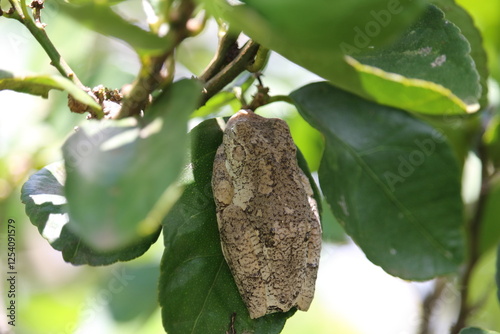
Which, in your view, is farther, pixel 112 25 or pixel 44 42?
pixel 44 42

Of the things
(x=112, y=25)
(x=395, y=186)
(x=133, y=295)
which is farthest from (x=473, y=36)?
(x=133, y=295)

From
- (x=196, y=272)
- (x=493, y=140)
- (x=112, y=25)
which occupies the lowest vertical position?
(x=493, y=140)

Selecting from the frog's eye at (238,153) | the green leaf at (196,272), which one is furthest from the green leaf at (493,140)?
the green leaf at (196,272)

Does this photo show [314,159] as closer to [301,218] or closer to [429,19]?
[301,218]

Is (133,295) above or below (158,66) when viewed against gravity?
below

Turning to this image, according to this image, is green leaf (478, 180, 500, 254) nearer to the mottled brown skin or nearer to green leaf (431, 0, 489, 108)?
green leaf (431, 0, 489, 108)

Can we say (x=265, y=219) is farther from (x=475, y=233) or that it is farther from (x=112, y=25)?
(x=475, y=233)

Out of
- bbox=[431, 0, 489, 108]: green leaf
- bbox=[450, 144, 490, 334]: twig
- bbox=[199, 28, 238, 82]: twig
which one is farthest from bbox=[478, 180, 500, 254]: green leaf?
bbox=[199, 28, 238, 82]: twig
